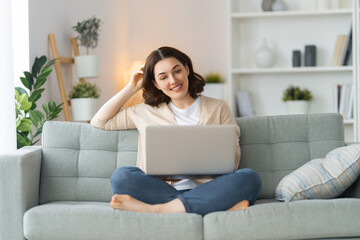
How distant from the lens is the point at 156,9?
5406mm

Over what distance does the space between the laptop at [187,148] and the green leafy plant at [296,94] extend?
258cm

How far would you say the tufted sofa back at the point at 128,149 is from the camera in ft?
8.81

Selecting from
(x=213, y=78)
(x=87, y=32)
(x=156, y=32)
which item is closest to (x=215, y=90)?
(x=213, y=78)

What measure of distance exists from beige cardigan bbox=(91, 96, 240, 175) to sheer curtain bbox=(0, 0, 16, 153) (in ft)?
2.38

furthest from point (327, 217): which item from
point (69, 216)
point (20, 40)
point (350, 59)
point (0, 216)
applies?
point (350, 59)

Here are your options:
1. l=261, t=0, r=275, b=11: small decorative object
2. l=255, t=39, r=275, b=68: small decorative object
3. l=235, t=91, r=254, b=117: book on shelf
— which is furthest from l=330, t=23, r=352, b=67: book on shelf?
l=235, t=91, r=254, b=117: book on shelf

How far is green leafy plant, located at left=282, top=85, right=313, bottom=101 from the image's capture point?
15.6 feet

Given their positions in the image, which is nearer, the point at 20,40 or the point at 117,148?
the point at 117,148

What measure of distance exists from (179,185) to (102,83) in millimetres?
2385

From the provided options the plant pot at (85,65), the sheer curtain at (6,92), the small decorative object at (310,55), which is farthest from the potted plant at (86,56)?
the small decorative object at (310,55)

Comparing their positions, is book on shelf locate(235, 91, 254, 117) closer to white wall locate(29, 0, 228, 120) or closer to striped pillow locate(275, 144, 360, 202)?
white wall locate(29, 0, 228, 120)

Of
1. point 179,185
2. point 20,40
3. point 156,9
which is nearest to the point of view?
point 179,185

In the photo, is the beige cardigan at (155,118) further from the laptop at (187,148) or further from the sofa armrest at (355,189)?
the sofa armrest at (355,189)

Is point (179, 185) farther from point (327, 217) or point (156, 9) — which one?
point (156, 9)
